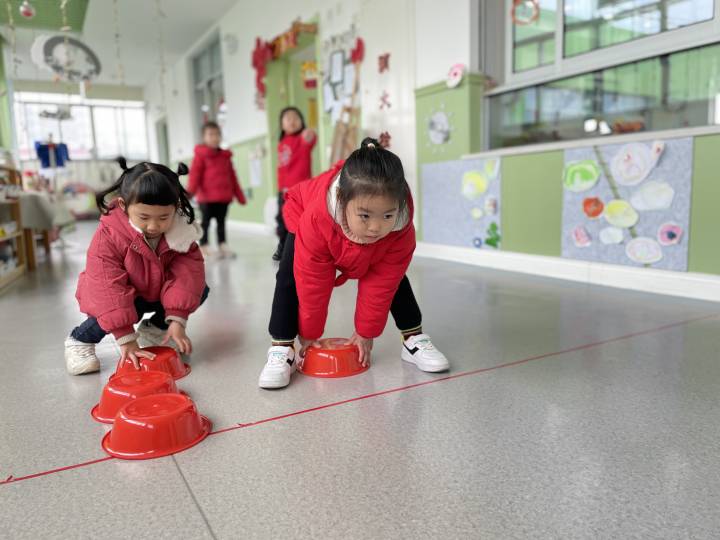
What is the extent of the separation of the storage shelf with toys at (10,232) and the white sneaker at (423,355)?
220 cm

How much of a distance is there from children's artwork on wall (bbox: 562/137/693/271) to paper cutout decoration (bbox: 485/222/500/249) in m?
0.42

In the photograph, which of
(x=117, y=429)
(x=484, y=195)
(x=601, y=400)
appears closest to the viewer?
(x=117, y=429)

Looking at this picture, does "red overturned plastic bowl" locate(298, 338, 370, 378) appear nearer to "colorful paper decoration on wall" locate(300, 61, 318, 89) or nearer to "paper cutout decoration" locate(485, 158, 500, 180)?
"paper cutout decoration" locate(485, 158, 500, 180)

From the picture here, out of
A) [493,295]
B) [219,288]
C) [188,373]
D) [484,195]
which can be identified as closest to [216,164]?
[219,288]

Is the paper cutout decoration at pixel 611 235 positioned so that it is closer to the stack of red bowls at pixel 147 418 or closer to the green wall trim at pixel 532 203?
the green wall trim at pixel 532 203

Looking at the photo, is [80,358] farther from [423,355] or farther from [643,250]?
[643,250]

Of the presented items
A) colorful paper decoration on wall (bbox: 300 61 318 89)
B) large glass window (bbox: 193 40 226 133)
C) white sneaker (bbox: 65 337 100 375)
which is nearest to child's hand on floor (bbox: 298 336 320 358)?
white sneaker (bbox: 65 337 100 375)

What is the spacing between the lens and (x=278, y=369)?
1229 mm

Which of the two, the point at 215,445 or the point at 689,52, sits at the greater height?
the point at 689,52

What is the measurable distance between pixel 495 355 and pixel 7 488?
1.10 m

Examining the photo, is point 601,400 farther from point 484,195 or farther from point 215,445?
point 484,195

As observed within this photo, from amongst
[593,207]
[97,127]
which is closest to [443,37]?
[593,207]

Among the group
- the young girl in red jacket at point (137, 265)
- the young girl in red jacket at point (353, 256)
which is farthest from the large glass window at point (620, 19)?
the young girl in red jacket at point (137, 265)

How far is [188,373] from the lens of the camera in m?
1.34
